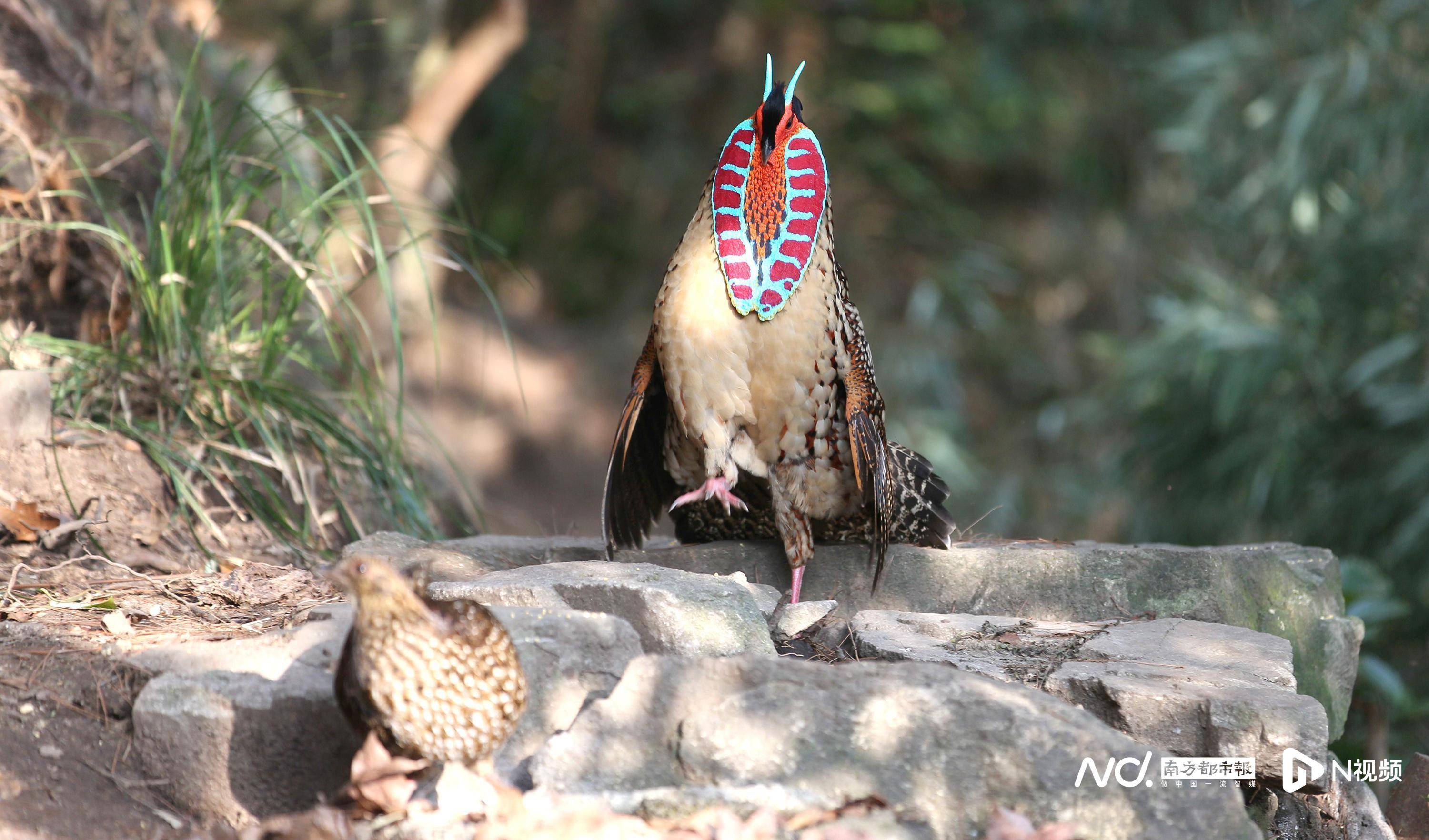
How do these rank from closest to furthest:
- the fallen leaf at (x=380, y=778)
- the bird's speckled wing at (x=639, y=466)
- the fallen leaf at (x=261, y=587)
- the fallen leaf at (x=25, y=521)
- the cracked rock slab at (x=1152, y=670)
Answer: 1. the fallen leaf at (x=380, y=778)
2. the cracked rock slab at (x=1152, y=670)
3. the fallen leaf at (x=261, y=587)
4. the fallen leaf at (x=25, y=521)
5. the bird's speckled wing at (x=639, y=466)

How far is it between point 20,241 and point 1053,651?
10.3ft

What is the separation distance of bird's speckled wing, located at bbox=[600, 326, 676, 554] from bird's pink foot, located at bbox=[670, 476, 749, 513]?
0.20 meters

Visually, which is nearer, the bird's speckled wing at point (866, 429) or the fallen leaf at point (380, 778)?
the fallen leaf at point (380, 778)

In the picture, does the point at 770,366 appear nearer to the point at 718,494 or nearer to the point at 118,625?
the point at 718,494

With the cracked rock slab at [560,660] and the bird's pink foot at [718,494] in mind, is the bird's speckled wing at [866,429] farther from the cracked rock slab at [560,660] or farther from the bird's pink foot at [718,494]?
the cracked rock slab at [560,660]

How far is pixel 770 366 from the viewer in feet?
9.65

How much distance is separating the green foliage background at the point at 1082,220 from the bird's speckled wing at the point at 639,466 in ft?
12.7

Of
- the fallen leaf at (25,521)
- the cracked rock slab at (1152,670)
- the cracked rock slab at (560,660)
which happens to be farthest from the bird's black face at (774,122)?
the fallen leaf at (25,521)

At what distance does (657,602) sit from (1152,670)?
1.01 metres

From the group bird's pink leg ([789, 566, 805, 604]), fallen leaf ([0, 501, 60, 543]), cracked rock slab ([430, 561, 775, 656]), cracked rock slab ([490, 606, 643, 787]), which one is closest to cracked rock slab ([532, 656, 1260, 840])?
cracked rock slab ([490, 606, 643, 787])

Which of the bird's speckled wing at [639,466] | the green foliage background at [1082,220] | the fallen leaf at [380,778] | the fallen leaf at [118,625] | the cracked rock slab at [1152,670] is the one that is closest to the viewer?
the fallen leaf at [380,778]

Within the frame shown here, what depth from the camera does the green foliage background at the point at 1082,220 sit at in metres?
6.72
